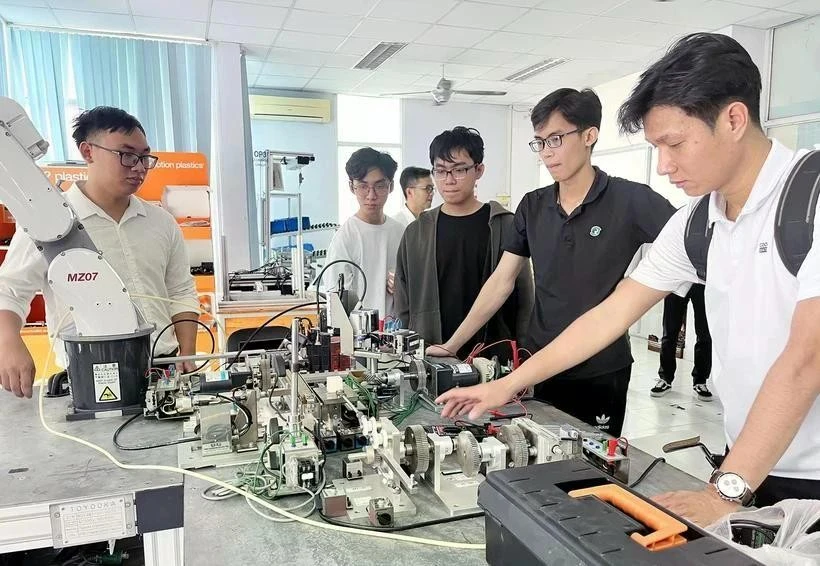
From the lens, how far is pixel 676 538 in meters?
0.62

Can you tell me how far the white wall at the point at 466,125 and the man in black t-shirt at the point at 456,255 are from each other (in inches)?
197

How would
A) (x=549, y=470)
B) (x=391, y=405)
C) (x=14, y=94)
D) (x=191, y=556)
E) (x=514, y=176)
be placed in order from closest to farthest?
(x=549, y=470) < (x=191, y=556) < (x=391, y=405) < (x=14, y=94) < (x=514, y=176)

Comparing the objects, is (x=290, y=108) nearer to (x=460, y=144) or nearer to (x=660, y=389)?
(x=460, y=144)

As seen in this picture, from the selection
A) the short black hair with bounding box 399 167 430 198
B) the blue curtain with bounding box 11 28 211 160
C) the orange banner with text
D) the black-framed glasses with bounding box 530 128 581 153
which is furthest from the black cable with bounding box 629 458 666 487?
the blue curtain with bounding box 11 28 211 160

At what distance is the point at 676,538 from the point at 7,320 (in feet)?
5.90

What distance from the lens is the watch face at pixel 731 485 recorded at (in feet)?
2.82

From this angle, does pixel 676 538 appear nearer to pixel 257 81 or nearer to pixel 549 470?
pixel 549 470

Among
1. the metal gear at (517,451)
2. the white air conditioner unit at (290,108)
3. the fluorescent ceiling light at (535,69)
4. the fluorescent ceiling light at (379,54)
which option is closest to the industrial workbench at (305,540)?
the metal gear at (517,451)

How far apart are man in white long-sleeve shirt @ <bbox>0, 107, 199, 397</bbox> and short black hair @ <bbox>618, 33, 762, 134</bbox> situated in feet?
5.31

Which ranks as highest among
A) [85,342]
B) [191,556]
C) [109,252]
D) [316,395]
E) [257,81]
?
[257,81]

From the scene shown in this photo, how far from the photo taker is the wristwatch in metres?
0.86

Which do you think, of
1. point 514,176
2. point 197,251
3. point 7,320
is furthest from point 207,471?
point 514,176

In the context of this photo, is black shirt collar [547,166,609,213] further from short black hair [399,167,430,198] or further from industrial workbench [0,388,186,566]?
short black hair [399,167,430,198]

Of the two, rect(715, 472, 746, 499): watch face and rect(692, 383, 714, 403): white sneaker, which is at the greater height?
rect(715, 472, 746, 499): watch face
